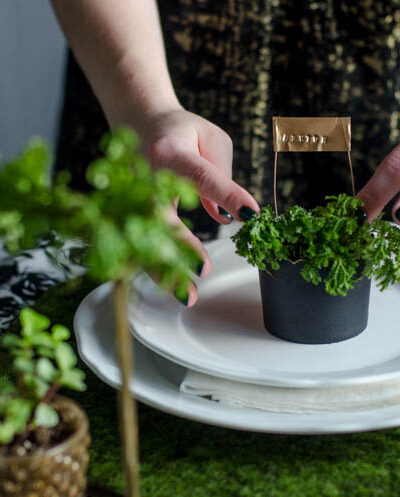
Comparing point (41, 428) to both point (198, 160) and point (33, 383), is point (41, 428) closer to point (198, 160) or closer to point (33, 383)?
point (33, 383)

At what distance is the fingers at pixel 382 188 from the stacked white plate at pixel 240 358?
14 cm

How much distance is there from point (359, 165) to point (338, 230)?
2.55ft

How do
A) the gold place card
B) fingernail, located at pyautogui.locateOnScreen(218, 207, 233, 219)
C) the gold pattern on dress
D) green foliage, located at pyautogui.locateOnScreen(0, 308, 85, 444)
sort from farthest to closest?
the gold pattern on dress < fingernail, located at pyautogui.locateOnScreen(218, 207, 233, 219) < the gold place card < green foliage, located at pyautogui.locateOnScreen(0, 308, 85, 444)

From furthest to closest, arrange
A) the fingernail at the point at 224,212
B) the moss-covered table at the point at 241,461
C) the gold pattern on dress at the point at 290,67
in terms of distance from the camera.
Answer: the gold pattern on dress at the point at 290,67 < the fingernail at the point at 224,212 < the moss-covered table at the point at 241,461

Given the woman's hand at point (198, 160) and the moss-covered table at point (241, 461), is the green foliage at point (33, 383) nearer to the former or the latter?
the moss-covered table at point (241, 461)

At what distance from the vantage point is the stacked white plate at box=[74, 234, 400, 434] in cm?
64

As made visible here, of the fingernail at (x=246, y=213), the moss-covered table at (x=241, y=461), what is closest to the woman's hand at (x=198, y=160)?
the fingernail at (x=246, y=213)

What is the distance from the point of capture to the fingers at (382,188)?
937 mm

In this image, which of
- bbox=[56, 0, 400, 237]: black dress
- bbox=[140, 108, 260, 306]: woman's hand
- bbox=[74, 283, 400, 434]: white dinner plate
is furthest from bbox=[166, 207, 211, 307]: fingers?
bbox=[56, 0, 400, 237]: black dress

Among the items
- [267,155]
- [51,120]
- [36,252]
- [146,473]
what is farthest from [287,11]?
[51,120]

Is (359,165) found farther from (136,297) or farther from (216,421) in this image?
(216,421)

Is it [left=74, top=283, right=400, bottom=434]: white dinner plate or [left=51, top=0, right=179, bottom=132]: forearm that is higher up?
[left=51, top=0, right=179, bottom=132]: forearm

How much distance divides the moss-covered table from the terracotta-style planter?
0.45 feet

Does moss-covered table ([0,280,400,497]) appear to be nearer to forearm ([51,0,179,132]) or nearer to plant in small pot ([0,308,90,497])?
plant in small pot ([0,308,90,497])
